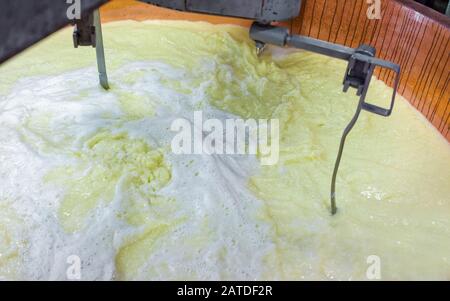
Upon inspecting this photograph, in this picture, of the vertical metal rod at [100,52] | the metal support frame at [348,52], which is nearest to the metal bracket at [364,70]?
the metal support frame at [348,52]

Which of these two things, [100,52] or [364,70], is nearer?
[364,70]

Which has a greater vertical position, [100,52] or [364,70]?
[364,70]

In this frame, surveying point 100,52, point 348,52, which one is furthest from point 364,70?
point 100,52

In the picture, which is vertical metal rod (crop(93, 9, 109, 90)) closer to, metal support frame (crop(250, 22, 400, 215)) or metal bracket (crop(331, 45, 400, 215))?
metal support frame (crop(250, 22, 400, 215))

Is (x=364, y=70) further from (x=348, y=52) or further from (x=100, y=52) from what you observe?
(x=100, y=52)

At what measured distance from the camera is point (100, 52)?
2557 mm

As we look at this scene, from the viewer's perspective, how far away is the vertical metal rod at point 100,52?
91.9 inches

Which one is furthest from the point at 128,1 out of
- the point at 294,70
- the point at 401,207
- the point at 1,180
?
the point at 401,207

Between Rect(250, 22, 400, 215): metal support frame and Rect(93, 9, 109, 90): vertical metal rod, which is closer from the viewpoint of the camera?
Rect(250, 22, 400, 215): metal support frame

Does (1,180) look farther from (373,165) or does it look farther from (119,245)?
(373,165)

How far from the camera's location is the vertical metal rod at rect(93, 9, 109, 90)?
2334 millimetres

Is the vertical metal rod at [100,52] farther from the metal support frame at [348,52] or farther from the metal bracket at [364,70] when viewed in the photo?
the metal bracket at [364,70]

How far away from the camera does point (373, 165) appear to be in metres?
2.43

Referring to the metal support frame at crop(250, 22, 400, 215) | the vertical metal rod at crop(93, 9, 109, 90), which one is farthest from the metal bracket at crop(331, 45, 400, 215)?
the vertical metal rod at crop(93, 9, 109, 90)
